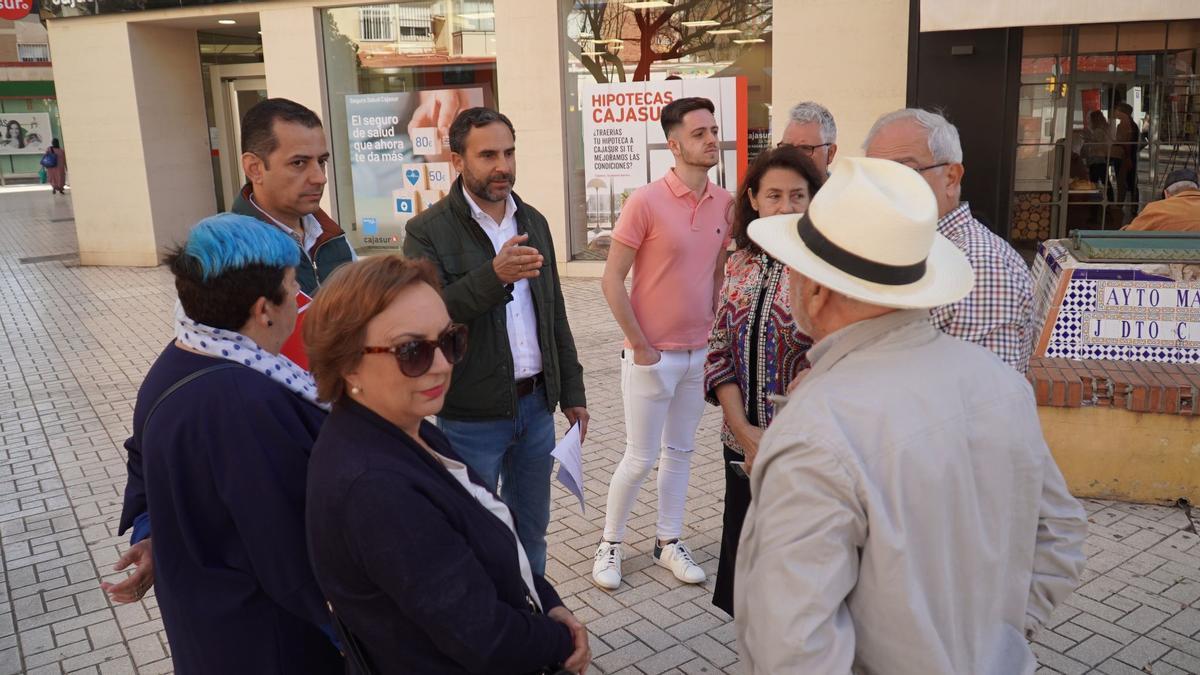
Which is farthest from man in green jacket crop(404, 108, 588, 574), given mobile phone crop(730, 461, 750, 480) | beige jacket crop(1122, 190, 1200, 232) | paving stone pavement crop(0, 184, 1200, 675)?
beige jacket crop(1122, 190, 1200, 232)

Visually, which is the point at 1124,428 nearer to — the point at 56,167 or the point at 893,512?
the point at 893,512

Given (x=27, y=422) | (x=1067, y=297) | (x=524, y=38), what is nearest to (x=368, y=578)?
(x=1067, y=297)

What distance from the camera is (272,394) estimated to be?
6.93 feet

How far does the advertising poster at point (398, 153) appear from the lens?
12.4 meters

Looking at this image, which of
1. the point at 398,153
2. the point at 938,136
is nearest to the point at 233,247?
the point at 938,136

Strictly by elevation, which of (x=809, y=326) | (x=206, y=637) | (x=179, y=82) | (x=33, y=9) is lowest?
(x=206, y=637)

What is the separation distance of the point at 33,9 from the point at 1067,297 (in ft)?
50.2

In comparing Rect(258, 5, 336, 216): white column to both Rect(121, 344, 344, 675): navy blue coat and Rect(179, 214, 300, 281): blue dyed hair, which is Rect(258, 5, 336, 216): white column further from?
Rect(121, 344, 344, 675): navy blue coat

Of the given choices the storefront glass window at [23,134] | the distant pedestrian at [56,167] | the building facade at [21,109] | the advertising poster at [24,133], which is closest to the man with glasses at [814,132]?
the distant pedestrian at [56,167]

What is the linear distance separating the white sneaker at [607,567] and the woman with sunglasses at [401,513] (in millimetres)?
2146

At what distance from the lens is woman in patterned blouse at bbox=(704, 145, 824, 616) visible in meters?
3.04

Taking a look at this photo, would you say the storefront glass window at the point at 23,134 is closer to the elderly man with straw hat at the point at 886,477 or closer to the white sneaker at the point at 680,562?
the white sneaker at the point at 680,562

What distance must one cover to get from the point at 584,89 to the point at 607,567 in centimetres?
818

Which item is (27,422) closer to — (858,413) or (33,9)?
(858,413)
